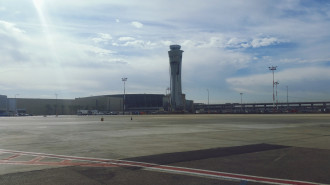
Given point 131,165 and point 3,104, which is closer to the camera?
point 131,165

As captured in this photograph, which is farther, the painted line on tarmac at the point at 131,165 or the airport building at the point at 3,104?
the airport building at the point at 3,104

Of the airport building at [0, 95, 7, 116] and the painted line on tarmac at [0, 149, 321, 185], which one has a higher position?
the airport building at [0, 95, 7, 116]

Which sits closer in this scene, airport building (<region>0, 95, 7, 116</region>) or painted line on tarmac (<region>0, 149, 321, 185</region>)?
painted line on tarmac (<region>0, 149, 321, 185</region>)

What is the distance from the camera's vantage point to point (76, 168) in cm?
1003

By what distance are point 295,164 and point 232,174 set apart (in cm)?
304

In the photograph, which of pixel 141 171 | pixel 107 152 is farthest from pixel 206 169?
pixel 107 152

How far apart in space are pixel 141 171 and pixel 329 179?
18.6ft

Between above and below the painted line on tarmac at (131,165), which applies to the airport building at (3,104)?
above

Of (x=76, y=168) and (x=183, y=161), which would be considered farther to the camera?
(x=183, y=161)

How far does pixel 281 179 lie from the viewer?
8352mm

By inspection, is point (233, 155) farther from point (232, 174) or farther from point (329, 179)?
point (329, 179)

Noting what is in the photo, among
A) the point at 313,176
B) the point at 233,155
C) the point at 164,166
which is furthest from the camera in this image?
the point at 233,155

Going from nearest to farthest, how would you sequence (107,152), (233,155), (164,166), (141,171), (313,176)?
(313,176) → (141,171) → (164,166) → (233,155) → (107,152)

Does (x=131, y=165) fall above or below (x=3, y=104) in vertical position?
below
